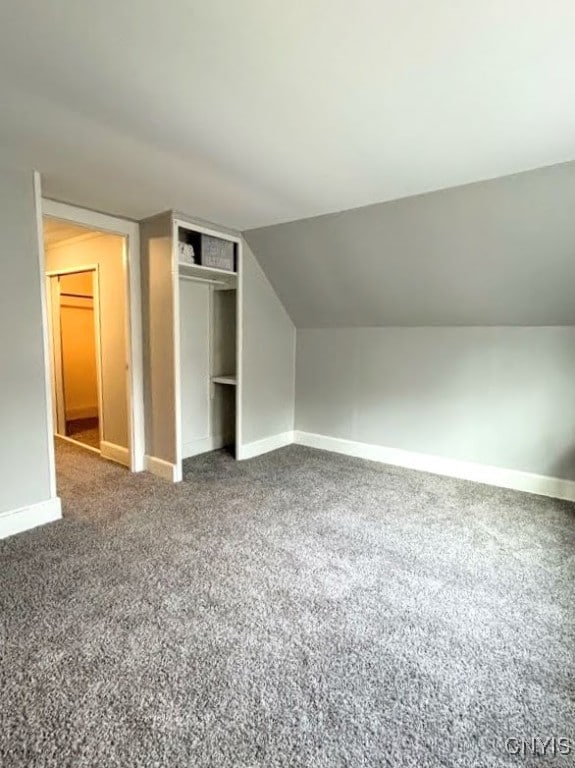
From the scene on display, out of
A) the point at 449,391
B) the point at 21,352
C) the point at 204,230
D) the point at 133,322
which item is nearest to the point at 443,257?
the point at 449,391

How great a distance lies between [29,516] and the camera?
8.96 feet

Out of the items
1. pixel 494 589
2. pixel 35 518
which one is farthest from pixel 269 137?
pixel 35 518

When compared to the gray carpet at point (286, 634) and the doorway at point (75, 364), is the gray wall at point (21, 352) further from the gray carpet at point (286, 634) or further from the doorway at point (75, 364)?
the doorway at point (75, 364)

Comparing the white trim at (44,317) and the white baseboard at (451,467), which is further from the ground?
the white trim at (44,317)

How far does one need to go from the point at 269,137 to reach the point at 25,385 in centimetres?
211

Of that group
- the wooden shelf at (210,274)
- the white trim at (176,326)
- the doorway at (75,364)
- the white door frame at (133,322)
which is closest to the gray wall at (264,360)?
the wooden shelf at (210,274)

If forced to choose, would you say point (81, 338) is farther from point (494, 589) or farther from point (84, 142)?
point (494, 589)

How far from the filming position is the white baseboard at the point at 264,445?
423cm

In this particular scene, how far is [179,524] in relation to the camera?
2809 mm

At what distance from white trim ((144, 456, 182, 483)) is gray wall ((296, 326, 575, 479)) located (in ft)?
5.60

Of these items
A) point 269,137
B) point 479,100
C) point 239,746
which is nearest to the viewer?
point 239,746

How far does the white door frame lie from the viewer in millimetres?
3420

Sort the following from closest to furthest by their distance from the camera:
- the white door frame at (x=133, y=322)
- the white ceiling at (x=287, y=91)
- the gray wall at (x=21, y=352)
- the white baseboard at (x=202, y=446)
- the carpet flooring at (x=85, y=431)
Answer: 1. the white ceiling at (x=287, y=91)
2. the gray wall at (x=21, y=352)
3. the white door frame at (x=133, y=322)
4. the white baseboard at (x=202, y=446)
5. the carpet flooring at (x=85, y=431)

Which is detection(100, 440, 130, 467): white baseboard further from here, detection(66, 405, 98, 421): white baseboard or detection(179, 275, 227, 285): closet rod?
detection(66, 405, 98, 421): white baseboard
